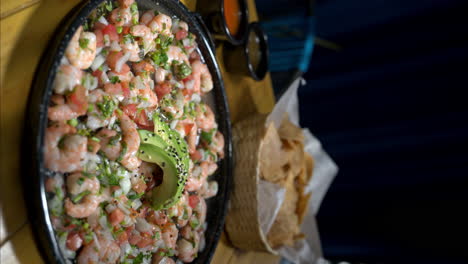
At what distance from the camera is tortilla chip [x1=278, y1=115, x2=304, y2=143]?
1867 millimetres

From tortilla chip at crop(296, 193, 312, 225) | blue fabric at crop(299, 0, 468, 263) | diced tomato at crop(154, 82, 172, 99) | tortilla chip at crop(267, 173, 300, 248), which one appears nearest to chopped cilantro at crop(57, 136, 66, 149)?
diced tomato at crop(154, 82, 172, 99)

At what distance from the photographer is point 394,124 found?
284 cm

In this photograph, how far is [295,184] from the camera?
1.98 m

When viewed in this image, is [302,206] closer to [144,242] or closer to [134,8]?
[144,242]

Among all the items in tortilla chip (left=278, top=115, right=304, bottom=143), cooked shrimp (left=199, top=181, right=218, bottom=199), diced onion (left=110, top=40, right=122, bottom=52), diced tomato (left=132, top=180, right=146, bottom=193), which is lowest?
tortilla chip (left=278, top=115, right=304, bottom=143)

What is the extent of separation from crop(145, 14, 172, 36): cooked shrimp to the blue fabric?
1.96 metres

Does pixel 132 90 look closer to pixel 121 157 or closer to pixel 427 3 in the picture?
pixel 121 157

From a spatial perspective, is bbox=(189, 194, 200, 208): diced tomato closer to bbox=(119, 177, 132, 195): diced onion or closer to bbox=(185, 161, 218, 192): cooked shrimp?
bbox=(185, 161, 218, 192): cooked shrimp

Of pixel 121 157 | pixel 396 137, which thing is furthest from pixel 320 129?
pixel 121 157

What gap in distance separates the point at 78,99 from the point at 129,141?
183mm

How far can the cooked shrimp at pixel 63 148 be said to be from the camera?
89 centimetres

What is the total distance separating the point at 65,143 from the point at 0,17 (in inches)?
11.9

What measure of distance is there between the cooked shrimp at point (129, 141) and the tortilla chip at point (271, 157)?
0.64 m

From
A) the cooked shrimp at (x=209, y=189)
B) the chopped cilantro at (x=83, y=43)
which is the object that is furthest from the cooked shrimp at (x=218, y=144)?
the chopped cilantro at (x=83, y=43)
